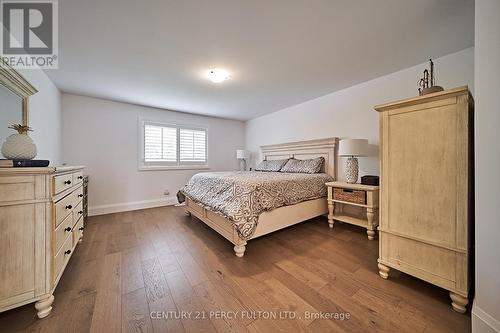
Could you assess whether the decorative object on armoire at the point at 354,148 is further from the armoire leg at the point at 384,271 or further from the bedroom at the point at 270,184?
the armoire leg at the point at 384,271

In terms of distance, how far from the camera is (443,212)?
123 cm

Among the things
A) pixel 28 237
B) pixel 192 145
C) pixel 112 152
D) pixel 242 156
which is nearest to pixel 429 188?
pixel 28 237

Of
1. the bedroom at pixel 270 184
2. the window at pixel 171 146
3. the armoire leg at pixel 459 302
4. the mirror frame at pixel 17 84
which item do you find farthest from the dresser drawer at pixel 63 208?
the armoire leg at pixel 459 302

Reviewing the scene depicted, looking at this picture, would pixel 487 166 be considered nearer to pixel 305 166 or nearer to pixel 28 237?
pixel 305 166

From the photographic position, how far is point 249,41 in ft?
5.92

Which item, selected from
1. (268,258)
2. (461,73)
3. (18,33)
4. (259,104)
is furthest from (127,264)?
(461,73)

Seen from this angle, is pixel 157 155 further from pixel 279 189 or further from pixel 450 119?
pixel 450 119

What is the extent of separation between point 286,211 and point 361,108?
2.08m

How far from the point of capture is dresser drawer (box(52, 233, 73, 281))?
3.98 feet

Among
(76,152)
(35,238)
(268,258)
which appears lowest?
(268,258)

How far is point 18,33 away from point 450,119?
3675 millimetres

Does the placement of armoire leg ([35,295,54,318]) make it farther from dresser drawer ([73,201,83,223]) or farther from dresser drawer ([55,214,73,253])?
dresser drawer ([73,201,83,223])

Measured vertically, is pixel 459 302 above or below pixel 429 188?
below

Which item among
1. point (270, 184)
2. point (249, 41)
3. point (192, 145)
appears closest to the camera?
point (249, 41)
